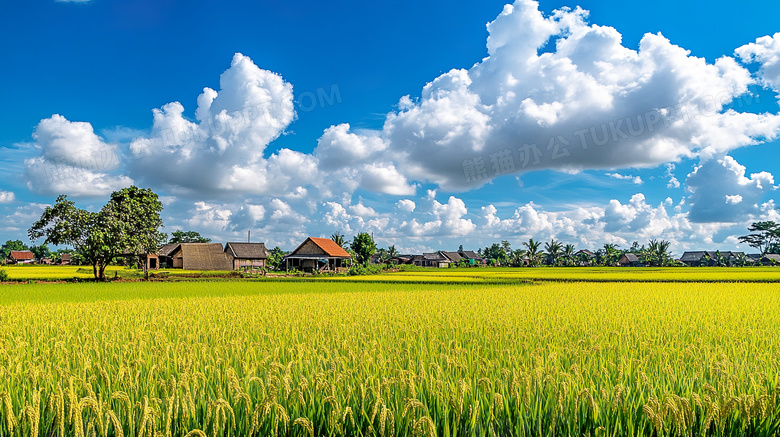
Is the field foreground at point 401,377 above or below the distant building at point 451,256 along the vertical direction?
above

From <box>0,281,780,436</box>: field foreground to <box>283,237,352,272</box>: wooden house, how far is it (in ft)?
165

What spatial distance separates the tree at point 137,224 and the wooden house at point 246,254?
26390 mm

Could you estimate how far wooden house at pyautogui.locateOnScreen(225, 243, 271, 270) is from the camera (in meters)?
67.2

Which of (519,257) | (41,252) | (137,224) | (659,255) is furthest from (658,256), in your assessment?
(41,252)

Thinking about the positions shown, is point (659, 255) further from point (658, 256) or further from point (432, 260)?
point (432, 260)

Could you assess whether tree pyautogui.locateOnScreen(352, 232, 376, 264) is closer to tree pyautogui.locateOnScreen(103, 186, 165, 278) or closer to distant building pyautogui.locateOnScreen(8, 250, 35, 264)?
tree pyautogui.locateOnScreen(103, 186, 165, 278)

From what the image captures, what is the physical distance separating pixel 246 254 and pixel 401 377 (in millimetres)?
68700

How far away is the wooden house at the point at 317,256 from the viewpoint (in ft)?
197

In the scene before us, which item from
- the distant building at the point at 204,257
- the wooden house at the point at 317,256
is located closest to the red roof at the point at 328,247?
the wooden house at the point at 317,256

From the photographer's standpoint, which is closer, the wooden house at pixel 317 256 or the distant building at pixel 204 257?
the wooden house at pixel 317 256

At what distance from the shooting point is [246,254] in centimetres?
6844

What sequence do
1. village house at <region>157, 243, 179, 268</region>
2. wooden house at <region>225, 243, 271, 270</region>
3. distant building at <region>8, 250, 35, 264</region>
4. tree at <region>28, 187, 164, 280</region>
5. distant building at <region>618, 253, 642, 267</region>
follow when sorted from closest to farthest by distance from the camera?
tree at <region>28, 187, 164, 280</region>
wooden house at <region>225, 243, 271, 270</region>
village house at <region>157, 243, 179, 268</region>
distant building at <region>618, 253, 642, 267</region>
distant building at <region>8, 250, 35, 264</region>

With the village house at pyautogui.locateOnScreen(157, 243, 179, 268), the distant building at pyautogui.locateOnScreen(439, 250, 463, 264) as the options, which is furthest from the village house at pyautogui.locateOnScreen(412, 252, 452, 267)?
the village house at pyautogui.locateOnScreen(157, 243, 179, 268)

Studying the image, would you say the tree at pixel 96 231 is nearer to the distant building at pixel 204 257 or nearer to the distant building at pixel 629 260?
the distant building at pixel 204 257
